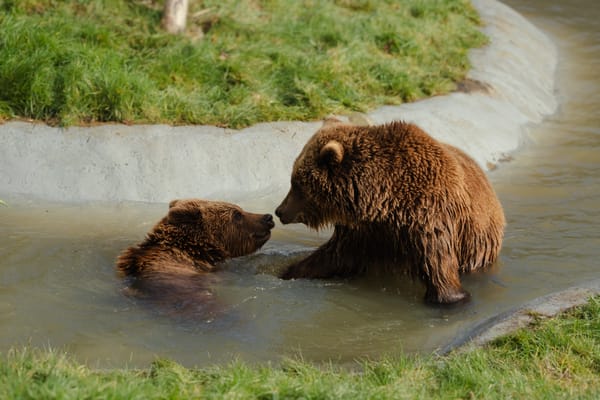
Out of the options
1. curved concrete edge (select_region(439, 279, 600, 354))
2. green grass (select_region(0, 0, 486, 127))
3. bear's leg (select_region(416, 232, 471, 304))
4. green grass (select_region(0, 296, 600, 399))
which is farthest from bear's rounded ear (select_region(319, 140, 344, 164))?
green grass (select_region(0, 0, 486, 127))

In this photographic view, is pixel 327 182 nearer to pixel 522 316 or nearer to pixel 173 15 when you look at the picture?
pixel 522 316

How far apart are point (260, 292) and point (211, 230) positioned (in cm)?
80

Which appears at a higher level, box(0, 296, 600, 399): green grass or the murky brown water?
box(0, 296, 600, 399): green grass

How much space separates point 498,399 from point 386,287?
2.71m

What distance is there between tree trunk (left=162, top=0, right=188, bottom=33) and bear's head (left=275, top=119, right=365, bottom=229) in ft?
17.2

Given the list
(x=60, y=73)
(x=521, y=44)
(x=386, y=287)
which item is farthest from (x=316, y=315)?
(x=521, y=44)

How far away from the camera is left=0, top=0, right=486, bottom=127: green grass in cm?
1005

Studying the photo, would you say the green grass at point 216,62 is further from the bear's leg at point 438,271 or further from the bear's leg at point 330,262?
the bear's leg at point 438,271

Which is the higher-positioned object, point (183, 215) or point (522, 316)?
point (183, 215)

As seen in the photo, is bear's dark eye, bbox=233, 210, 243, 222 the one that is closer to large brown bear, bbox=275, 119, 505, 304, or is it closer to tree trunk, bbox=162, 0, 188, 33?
large brown bear, bbox=275, 119, 505, 304

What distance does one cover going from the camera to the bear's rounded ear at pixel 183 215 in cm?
749

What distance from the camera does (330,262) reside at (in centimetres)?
759

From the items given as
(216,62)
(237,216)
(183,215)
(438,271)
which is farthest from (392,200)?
(216,62)

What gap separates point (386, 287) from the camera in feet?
24.6
